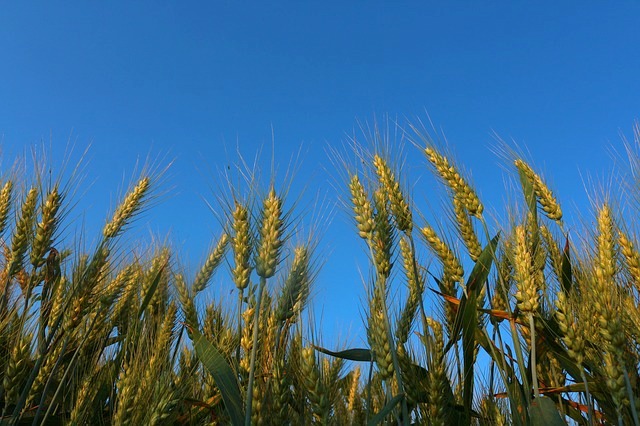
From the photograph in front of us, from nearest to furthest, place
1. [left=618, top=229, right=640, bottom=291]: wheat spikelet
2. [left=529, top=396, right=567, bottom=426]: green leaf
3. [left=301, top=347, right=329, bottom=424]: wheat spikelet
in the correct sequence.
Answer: [left=529, top=396, right=567, bottom=426]: green leaf
[left=301, top=347, right=329, bottom=424]: wheat spikelet
[left=618, top=229, right=640, bottom=291]: wheat spikelet

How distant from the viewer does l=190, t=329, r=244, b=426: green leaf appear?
5.51 ft

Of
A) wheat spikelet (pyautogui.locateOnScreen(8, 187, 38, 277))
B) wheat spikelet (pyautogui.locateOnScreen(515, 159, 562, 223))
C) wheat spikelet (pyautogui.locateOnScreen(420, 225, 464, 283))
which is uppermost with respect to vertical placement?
wheat spikelet (pyautogui.locateOnScreen(515, 159, 562, 223))

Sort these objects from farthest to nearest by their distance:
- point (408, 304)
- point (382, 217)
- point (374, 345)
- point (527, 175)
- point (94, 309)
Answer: point (527, 175), point (94, 309), point (408, 304), point (382, 217), point (374, 345)

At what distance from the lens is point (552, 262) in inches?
99.7

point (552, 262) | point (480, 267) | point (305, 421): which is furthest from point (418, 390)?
point (552, 262)

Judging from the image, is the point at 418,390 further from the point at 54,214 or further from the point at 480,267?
the point at 54,214

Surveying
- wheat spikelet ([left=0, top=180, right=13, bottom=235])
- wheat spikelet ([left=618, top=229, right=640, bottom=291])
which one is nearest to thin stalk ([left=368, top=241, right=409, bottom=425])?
wheat spikelet ([left=618, top=229, right=640, bottom=291])

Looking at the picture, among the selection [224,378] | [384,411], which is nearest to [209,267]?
[224,378]

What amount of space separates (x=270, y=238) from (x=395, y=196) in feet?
2.36

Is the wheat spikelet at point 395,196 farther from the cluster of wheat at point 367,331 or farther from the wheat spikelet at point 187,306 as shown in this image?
the wheat spikelet at point 187,306

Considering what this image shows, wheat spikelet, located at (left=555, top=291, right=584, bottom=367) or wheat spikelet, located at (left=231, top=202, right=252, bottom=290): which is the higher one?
wheat spikelet, located at (left=231, top=202, right=252, bottom=290)

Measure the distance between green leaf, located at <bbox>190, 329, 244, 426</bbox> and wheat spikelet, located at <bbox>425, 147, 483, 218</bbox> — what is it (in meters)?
1.29

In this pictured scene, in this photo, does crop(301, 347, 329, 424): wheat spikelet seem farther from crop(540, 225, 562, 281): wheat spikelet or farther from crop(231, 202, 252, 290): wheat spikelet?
crop(540, 225, 562, 281): wheat spikelet

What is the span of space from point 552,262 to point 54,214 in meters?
2.42
